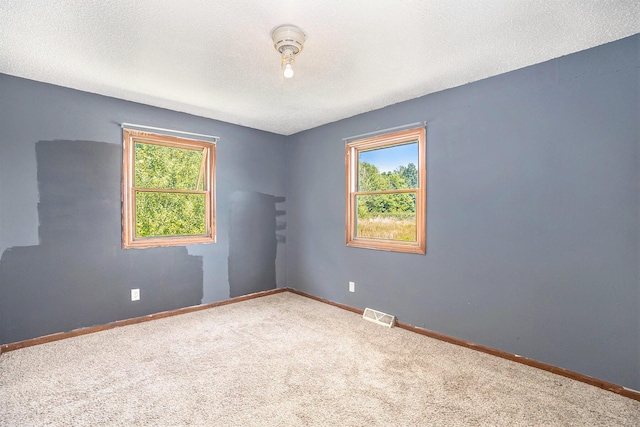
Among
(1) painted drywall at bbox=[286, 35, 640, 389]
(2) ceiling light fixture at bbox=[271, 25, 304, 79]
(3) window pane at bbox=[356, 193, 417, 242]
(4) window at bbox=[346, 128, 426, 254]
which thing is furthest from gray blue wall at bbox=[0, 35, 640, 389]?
(2) ceiling light fixture at bbox=[271, 25, 304, 79]

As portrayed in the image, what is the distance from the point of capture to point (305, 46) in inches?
88.6

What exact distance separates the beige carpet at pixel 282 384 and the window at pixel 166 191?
3.73ft

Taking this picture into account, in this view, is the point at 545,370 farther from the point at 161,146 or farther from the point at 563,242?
the point at 161,146

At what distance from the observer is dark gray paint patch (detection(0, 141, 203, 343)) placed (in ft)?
9.13

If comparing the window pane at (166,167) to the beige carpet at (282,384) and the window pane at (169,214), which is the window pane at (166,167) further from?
the beige carpet at (282,384)

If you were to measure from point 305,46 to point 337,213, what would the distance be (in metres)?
2.24

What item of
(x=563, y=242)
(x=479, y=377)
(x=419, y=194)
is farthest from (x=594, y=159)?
(x=479, y=377)

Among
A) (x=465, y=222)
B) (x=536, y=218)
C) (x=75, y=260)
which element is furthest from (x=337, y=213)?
(x=75, y=260)

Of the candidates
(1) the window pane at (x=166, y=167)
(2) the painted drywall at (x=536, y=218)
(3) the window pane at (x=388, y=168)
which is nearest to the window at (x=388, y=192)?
(3) the window pane at (x=388, y=168)

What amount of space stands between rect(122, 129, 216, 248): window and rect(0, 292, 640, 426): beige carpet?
3.73 feet

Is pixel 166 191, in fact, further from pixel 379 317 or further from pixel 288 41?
pixel 379 317

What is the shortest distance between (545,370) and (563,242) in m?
1.01

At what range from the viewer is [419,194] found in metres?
3.24

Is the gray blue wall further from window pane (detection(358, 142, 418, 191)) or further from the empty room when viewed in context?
window pane (detection(358, 142, 418, 191))
